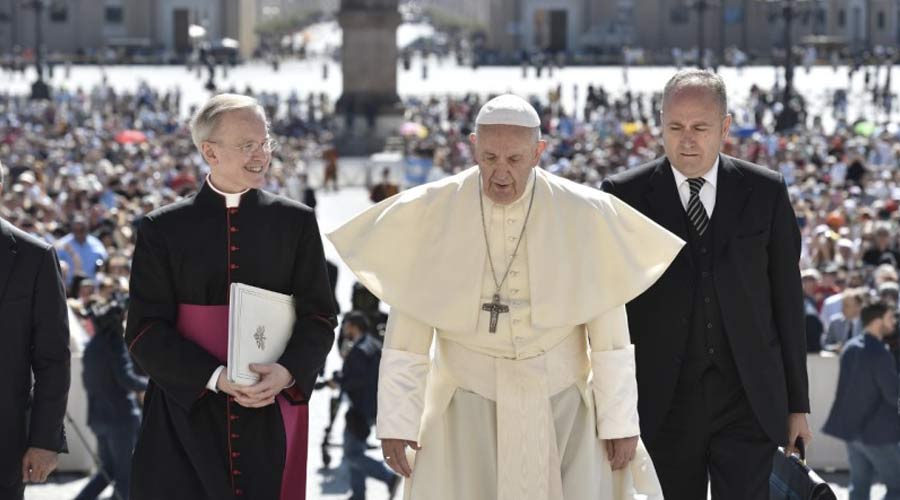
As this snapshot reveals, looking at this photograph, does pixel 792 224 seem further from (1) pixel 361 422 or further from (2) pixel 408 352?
(1) pixel 361 422

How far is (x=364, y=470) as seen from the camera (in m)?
10.2

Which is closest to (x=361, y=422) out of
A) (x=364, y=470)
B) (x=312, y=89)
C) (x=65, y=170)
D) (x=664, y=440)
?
(x=364, y=470)

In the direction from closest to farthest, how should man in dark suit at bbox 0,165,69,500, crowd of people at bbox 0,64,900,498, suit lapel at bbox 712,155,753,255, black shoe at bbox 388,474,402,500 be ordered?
man in dark suit at bbox 0,165,69,500 < suit lapel at bbox 712,155,753,255 < black shoe at bbox 388,474,402,500 < crowd of people at bbox 0,64,900,498

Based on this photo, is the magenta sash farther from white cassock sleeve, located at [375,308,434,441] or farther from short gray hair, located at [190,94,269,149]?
short gray hair, located at [190,94,269,149]

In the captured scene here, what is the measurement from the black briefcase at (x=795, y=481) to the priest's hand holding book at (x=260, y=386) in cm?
151

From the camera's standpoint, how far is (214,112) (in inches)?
213

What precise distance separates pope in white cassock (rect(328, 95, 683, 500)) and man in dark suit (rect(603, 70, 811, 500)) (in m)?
0.44

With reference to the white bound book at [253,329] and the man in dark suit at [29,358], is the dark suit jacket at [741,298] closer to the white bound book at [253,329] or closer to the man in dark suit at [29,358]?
the white bound book at [253,329]

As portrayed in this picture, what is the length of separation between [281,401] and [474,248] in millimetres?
705

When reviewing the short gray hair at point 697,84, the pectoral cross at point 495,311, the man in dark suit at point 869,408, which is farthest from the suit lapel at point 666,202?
the man in dark suit at point 869,408

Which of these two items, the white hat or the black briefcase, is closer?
the white hat

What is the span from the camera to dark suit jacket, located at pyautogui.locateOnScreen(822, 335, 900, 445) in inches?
377

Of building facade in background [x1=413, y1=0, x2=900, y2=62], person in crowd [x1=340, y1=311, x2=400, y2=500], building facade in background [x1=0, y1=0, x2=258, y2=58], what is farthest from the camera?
building facade in background [x1=0, y1=0, x2=258, y2=58]

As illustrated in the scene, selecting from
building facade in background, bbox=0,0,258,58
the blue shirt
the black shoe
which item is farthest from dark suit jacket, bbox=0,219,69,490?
building facade in background, bbox=0,0,258,58
